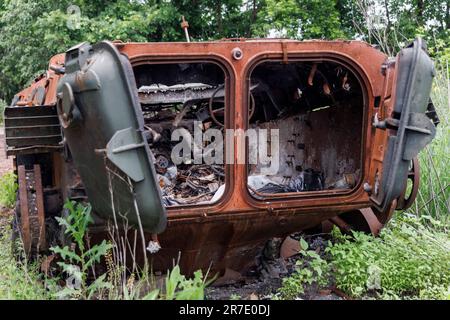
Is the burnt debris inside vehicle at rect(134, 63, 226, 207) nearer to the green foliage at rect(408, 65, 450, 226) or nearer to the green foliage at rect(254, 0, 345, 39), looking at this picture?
the green foliage at rect(408, 65, 450, 226)

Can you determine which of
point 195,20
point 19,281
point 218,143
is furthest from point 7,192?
point 195,20

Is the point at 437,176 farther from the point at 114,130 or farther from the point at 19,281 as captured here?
the point at 19,281

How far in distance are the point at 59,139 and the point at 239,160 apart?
1.46m

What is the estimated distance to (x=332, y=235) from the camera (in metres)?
5.55

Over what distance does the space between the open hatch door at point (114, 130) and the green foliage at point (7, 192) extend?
14.5 feet

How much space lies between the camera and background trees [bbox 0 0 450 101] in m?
14.4

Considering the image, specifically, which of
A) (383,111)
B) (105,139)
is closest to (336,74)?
(383,111)

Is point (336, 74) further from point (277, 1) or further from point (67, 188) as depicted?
point (277, 1)

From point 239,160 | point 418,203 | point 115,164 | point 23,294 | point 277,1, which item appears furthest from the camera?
point 277,1

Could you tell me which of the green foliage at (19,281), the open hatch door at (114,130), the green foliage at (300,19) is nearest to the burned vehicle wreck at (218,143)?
the open hatch door at (114,130)

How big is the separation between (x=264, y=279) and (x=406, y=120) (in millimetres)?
2100

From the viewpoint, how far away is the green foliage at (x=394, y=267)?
4375mm

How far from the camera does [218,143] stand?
5922 mm

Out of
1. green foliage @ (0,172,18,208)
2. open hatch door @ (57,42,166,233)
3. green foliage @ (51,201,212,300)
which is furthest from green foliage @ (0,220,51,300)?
green foliage @ (0,172,18,208)
